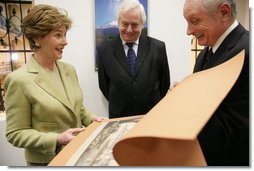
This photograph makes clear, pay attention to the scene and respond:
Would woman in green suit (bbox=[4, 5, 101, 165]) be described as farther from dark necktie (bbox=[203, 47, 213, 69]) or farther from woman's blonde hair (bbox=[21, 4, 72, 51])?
dark necktie (bbox=[203, 47, 213, 69])

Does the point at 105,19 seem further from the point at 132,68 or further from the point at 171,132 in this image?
the point at 171,132

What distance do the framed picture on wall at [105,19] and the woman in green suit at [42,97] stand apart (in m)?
0.14

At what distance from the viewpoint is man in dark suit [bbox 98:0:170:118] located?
1.11 m

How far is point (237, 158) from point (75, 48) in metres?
0.76

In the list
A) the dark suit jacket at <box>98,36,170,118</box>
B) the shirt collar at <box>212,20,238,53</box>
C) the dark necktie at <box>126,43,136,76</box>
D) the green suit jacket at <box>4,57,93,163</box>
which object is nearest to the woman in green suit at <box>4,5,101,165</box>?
the green suit jacket at <box>4,57,93,163</box>

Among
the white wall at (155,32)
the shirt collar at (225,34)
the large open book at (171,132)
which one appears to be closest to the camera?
the large open book at (171,132)

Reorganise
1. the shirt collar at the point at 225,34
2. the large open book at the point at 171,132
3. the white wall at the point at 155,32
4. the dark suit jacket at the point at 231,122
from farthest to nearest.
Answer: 1. the white wall at the point at 155,32
2. the shirt collar at the point at 225,34
3. the dark suit jacket at the point at 231,122
4. the large open book at the point at 171,132

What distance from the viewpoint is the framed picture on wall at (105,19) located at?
1090mm

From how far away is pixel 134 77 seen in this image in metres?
1.12

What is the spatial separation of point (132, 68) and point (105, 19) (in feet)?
0.78

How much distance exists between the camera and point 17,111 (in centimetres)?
91

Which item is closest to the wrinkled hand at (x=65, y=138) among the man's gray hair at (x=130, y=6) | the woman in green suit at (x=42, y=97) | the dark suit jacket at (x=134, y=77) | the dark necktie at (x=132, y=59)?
the woman in green suit at (x=42, y=97)

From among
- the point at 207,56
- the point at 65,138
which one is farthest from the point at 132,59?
the point at 65,138

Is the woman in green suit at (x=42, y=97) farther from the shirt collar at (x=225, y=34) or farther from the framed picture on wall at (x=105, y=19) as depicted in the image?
the shirt collar at (x=225, y=34)
